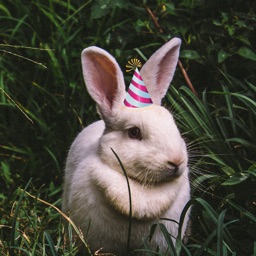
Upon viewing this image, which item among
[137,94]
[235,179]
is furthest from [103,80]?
[235,179]

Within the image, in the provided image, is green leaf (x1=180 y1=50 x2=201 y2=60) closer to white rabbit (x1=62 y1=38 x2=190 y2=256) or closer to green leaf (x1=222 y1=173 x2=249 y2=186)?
white rabbit (x1=62 y1=38 x2=190 y2=256)

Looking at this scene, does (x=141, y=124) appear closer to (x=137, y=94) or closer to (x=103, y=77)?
(x=137, y=94)

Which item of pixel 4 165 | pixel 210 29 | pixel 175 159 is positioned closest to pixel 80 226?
pixel 175 159

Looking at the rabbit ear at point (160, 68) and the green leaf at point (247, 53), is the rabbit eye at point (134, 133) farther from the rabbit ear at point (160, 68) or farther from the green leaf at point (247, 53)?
the green leaf at point (247, 53)

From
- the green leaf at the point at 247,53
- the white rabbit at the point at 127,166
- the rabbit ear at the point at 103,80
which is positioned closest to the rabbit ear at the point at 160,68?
the white rabbit at the point at 127,166

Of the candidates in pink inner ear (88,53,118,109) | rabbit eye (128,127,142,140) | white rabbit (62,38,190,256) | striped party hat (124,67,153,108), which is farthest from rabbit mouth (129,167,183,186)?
pink inner ear (88,53,118,109)

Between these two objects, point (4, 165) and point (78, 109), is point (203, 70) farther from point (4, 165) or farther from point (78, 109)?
point (4, 165)

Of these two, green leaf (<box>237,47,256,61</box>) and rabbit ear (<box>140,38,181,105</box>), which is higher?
rabbit ear (<box>140,38,181,105</box>)
